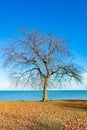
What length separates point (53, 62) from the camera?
34094 mm

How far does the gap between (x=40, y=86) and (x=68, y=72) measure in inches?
154

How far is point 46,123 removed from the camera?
49.4 ft

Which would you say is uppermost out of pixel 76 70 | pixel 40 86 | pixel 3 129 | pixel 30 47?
pixel 30 47

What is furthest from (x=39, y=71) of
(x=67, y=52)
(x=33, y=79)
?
(x=67, y=52)

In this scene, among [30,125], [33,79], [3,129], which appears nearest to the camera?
[3,129]

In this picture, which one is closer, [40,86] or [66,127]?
[66,127]

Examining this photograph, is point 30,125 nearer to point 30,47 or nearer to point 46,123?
point 46,123

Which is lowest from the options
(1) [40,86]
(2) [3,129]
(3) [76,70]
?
(2) [3,129]

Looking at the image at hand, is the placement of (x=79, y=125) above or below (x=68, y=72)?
below

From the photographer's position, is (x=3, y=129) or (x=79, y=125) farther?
(x=79, y=125)

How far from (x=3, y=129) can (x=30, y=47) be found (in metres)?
21.5

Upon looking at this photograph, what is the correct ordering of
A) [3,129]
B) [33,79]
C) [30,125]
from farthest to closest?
[33,79], [30,125], [3,129]

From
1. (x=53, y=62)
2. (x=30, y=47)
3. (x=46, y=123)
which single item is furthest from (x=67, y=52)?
(x=46, y=123)

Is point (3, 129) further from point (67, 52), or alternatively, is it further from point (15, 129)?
point (67, 52)
